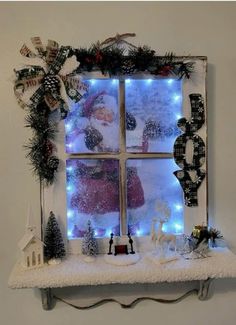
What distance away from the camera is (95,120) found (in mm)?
1220

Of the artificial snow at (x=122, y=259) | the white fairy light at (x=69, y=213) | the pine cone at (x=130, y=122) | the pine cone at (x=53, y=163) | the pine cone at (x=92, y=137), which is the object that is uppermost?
the pine cone at (x=130, y=122)

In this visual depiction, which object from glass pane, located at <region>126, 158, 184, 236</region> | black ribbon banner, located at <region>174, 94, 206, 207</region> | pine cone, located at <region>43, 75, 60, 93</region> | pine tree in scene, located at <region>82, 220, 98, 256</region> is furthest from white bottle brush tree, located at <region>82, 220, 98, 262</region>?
pine cone, located at <region>43, 75, 60, 93</region>

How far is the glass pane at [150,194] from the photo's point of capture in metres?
1.24

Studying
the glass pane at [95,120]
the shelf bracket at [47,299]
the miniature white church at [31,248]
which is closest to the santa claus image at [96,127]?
the glass pane at [95,120]

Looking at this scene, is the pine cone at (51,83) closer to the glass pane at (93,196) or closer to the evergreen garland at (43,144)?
the evergreen garland at (43,144)

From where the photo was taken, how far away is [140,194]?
49.1 inches

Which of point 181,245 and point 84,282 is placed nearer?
point 84,282

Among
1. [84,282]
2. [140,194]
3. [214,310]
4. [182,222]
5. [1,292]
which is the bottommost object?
[214,310]

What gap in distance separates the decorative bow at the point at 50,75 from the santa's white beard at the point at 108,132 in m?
0.14

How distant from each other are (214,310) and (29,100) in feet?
3.63

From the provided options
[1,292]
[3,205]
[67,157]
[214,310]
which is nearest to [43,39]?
Answer: [67,157]

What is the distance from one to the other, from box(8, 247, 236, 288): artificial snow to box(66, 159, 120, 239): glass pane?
141 millimetres

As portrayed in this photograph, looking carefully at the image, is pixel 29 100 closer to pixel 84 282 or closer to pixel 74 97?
pixel 74 97

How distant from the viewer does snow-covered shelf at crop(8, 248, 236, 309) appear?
1.07 m
